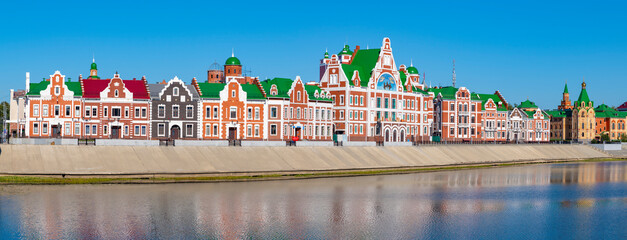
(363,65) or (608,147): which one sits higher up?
(363,65)

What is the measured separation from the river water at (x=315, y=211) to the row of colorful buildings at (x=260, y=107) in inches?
1321

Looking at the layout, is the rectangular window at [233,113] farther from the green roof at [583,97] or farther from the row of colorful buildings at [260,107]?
the green roof at [583,97]

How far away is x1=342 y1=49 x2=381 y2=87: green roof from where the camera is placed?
125562 mm

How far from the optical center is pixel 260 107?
11019 centimetres

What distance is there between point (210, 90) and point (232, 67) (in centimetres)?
2852

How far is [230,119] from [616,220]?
65.2 metres

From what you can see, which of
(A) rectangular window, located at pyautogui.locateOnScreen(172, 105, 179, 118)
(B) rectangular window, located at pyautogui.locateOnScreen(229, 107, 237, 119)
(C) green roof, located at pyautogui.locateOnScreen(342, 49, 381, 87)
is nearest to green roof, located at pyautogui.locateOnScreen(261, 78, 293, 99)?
(B) rectangular window, located at pyautogui.locateOnScreen(229, 107, 237, 119)

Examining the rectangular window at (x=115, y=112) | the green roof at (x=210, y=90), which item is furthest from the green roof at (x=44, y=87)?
the green roof at (x=210, y=90)

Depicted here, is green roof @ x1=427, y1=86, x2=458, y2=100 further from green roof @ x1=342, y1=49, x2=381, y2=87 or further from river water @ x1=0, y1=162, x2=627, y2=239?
river water @ x1=0, y1=162, x2=627, y2=239

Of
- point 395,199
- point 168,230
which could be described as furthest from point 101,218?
point 395,199

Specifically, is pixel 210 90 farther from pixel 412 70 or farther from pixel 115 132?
pixel 412 70

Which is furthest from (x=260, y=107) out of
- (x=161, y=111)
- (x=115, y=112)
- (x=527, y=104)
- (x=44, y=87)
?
(x=527, y=104)

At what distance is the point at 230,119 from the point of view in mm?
107812

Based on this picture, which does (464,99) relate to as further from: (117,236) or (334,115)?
(117,236)
